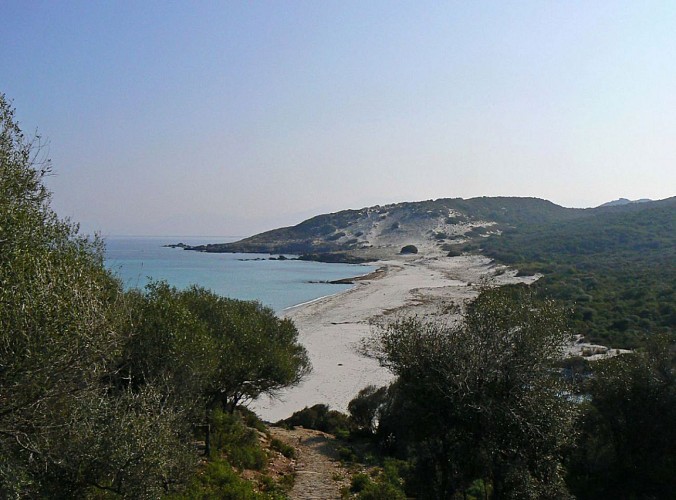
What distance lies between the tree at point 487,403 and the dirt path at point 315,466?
191 inches

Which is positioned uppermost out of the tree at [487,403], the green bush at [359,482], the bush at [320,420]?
the tree at [487,403]

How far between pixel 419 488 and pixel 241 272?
394ft

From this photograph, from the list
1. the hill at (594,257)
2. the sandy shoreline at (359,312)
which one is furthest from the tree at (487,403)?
→ the hill at (594,257)

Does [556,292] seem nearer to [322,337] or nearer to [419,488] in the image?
[322,337]

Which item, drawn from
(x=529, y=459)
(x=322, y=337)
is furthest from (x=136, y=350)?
(x=322, y=337)

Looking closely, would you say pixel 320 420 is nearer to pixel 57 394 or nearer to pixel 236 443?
pixel 236 443

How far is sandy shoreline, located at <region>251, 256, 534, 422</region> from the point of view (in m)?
34.5

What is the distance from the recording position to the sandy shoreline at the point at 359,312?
113 feet

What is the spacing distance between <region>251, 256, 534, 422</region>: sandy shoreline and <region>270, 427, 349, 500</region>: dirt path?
18.9ft

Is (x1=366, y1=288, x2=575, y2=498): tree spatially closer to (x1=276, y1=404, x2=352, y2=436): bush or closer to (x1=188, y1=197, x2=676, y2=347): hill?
(x1=188, y1=197, x2=676, y2=347): hill

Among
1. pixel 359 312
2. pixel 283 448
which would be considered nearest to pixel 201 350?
pixel 283 448

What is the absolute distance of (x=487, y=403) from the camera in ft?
37.7

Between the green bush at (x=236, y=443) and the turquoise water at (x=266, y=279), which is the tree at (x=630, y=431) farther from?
the turquoise water at (x=266, y=279)

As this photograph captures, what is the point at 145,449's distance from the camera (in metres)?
9.55
